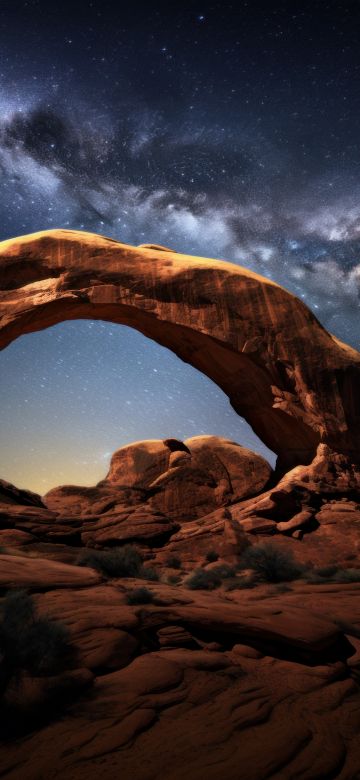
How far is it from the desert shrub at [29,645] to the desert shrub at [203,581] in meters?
5.81

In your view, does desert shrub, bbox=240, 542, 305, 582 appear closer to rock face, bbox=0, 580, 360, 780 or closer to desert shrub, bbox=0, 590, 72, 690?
rock face, bbox=0, 580, 360, 780

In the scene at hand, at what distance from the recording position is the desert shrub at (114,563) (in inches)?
371

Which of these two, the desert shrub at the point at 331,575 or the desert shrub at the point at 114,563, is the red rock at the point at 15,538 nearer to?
the desert shrub at the point at 114,563

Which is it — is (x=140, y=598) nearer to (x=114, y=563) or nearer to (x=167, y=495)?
(x=114, y=563)

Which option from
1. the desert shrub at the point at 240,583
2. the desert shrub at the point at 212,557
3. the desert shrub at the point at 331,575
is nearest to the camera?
the desert shrub at the point at 240,583

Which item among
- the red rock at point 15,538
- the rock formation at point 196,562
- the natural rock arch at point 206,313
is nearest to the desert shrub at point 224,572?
the rock formation at point 196,562

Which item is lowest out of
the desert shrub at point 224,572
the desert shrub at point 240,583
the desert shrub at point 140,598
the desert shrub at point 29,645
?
the desert shrub at point 224,572

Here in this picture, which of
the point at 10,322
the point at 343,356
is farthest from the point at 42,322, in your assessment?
the point at 343,356

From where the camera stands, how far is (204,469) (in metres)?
19.3

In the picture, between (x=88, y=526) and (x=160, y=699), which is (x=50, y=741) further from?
(x=88, y=526)

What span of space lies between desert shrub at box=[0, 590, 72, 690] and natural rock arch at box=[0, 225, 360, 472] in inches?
507

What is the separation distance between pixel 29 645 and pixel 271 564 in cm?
783

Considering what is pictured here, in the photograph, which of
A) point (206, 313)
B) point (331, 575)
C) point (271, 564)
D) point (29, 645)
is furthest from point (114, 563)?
point (206, 313)

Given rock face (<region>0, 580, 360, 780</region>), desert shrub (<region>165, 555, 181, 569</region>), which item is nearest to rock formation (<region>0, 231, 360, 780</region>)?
rock face (<region>0, 580, 360, 780</region>)
